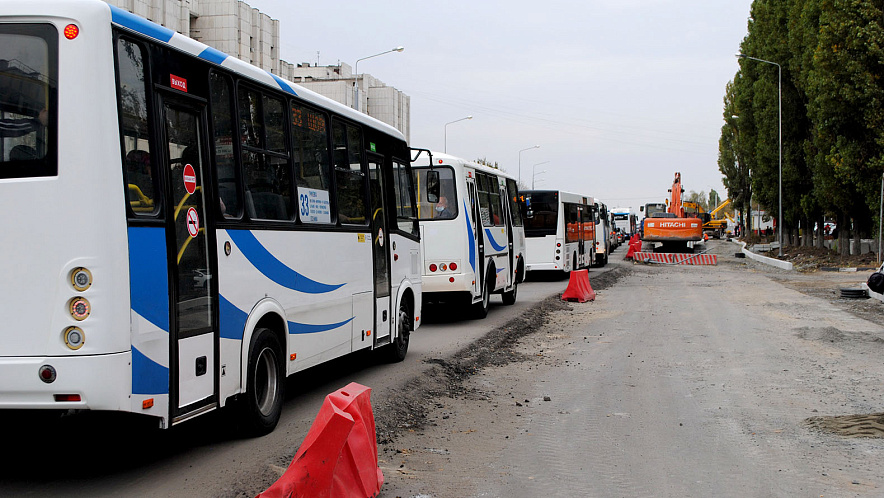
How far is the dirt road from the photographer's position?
228 inches

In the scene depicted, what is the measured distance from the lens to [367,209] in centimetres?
964

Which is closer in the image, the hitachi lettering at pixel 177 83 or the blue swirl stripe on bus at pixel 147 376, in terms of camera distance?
the blue swirl stripe on bus at pixel 147 376

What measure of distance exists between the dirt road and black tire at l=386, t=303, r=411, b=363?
2.15 ft

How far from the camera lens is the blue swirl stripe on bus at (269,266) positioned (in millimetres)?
6457

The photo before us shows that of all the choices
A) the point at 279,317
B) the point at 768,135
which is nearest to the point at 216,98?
the point at 279,317

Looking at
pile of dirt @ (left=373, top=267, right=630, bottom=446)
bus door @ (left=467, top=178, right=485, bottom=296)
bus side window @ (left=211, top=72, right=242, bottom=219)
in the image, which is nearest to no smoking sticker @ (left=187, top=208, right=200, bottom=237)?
bus side window @ (left=211, top=72, right=242, bottom=219)

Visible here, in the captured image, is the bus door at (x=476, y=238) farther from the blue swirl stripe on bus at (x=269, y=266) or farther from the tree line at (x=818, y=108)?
the tree line at (x=818, y=108)

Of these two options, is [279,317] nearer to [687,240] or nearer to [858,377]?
[858,377]

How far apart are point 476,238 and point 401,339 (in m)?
5.16

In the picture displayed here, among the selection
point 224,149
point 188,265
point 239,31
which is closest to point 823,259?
point 224,149

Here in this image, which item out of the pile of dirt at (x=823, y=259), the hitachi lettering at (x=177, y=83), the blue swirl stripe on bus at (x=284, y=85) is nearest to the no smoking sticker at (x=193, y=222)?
the hitachi lettering at (x=177, y=83)

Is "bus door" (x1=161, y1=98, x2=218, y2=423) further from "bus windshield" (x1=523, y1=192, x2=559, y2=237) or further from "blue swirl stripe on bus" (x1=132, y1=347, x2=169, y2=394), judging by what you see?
"bus windshield" (x1=523, y1=192, x2=559, y2=237)

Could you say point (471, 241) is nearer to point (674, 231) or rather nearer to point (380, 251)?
point (380, 251)

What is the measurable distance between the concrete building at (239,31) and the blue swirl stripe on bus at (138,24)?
28.6 m
